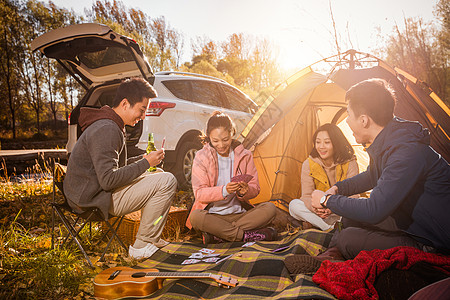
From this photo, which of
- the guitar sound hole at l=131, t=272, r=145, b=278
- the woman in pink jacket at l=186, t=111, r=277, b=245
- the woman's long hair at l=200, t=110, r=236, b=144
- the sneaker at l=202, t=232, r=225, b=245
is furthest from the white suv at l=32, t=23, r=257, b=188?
the guitar sound hole at l=131, t=272, r=145, b=278

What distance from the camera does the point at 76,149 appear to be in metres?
2.75

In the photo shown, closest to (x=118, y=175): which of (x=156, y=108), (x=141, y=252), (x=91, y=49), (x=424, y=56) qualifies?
(x=141, y=252)

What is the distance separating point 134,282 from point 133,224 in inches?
44.0

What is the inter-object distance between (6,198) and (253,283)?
4.54 metres

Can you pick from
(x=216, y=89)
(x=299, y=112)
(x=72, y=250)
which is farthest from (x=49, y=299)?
(x=216, y=89)

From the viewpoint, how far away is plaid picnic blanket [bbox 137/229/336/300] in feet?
6.75

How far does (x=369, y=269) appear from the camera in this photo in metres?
1.87

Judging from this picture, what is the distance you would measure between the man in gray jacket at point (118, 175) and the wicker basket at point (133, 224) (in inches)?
12.4

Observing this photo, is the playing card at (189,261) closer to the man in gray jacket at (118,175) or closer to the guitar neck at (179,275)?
the man in gray jacket at (118,175)

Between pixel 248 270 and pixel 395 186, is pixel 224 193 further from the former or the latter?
pixel 395 186

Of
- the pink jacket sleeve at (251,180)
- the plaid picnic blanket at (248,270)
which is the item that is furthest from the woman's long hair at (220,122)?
the plaid picnic blanket at (248,270)

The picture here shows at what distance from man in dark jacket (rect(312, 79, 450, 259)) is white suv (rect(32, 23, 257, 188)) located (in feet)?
8.22

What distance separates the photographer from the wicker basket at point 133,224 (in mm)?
3223

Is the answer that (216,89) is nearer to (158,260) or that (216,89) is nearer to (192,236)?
(192,236)
